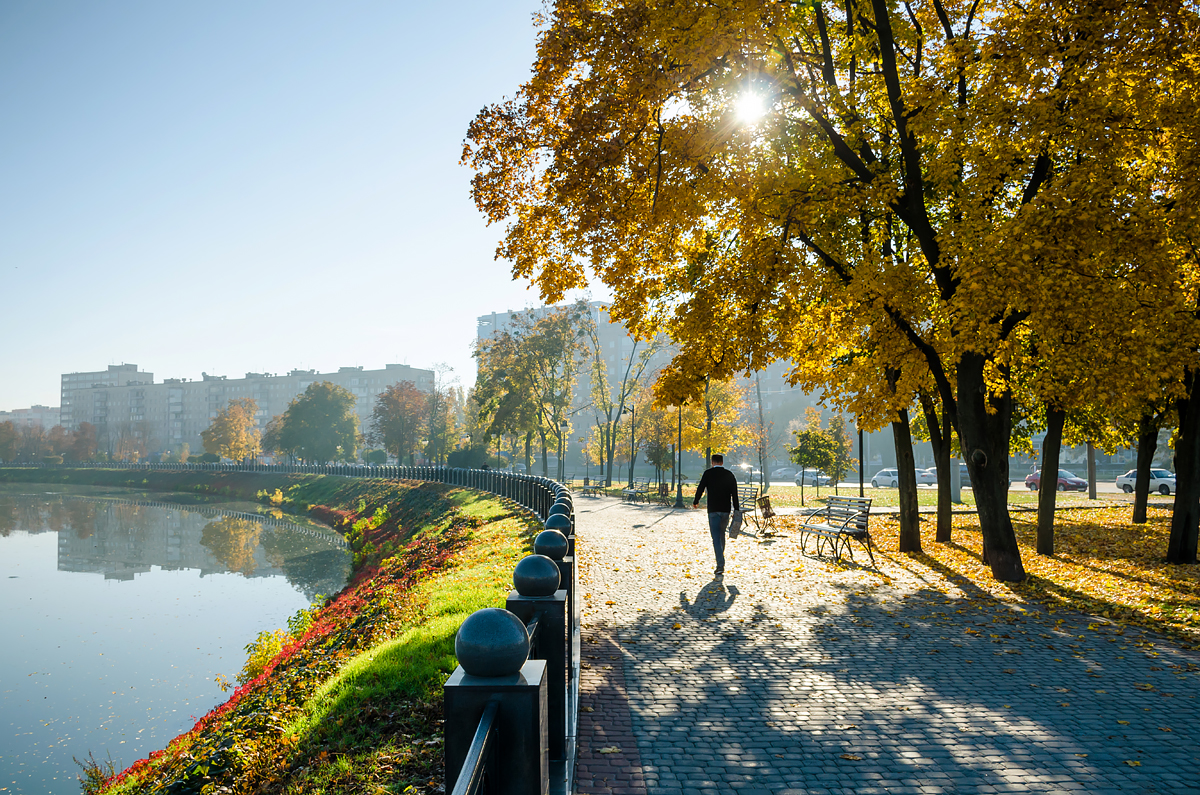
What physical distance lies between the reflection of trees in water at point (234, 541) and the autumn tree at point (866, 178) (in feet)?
58.6

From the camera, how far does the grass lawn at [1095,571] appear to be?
31.1 ft

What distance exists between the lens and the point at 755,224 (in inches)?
483

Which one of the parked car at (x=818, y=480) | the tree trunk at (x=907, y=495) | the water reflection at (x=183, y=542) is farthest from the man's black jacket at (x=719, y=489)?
the parked car at (x=818, y=480)

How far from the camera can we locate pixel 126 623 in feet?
53.9

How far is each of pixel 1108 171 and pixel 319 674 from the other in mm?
11458

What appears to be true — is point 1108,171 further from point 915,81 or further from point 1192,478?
point 1192,478

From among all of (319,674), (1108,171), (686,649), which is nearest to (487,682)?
(686,649)

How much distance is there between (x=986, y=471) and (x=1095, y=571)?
336 cm

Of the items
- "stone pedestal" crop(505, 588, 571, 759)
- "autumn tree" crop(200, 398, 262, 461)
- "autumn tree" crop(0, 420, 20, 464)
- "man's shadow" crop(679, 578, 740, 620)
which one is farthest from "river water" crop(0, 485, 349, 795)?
"autumn tree" crop(0, 420, 20, 464)

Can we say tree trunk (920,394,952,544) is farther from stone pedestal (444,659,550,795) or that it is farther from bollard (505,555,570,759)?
stone pedestal (444,659,550,795)

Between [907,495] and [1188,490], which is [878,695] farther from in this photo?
[1188,490]

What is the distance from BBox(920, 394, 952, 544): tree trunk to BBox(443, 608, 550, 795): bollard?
15.1 metres

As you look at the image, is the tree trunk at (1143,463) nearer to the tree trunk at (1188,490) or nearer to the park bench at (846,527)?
the tree trunk at (1188,490)

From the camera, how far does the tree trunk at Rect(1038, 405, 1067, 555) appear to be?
44.5ft
